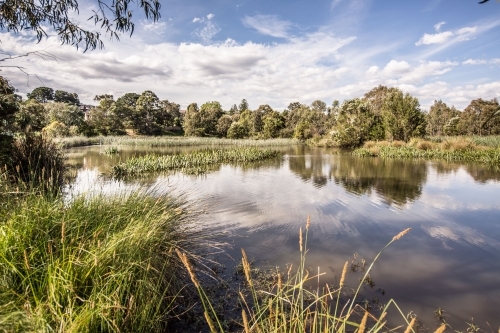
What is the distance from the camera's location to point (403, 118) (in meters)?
29.8

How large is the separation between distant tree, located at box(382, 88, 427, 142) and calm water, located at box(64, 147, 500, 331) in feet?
61.0

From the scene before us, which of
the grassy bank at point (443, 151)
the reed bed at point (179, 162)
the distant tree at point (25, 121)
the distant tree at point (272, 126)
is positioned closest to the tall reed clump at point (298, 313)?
the distant tree at point (25, 121)

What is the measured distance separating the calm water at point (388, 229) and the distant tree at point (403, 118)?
61.0 ft

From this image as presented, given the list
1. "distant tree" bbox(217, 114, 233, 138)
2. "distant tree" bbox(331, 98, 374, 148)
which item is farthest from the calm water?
"distant tree" bbox(217, 114, 233, 138)

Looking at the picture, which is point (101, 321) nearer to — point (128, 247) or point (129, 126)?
point (128, 247)

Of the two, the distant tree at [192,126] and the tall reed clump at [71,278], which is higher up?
the distant tree at [192,126]

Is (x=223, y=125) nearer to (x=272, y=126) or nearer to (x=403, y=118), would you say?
(x=272, y=126)

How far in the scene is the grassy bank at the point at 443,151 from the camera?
19.1m

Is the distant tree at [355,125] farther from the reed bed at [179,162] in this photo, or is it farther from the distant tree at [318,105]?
the distant tree at [318,105]

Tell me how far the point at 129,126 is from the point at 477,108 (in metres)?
61.6

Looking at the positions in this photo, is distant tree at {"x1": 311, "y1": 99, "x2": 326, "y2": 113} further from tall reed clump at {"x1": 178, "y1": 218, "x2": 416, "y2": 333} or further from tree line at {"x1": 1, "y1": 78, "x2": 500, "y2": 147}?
tall reed clump at {"x1": 178, "y1": 218, "x2": 416, "y2": 333}

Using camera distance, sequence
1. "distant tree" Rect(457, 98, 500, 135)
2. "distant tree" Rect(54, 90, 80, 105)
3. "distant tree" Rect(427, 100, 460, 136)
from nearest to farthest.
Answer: "distant tree" Rect(457, 98, 500, 135) < "distant tree" Rect(427, 100, 460, 136) < "distant tree" Rect(54, 90, 80, 105)

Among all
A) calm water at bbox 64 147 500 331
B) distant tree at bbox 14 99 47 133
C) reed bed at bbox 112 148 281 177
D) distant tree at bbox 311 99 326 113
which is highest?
distant tree at bbox 311 99 326 113

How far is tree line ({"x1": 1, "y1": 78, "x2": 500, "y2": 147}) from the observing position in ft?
101
